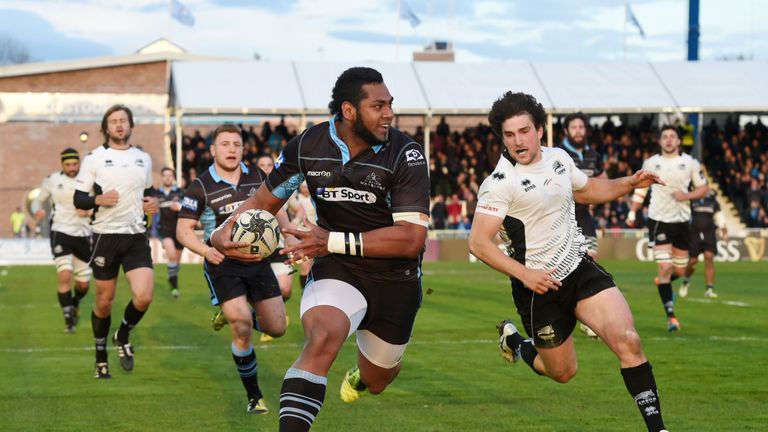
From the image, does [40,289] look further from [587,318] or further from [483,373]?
[587,318]

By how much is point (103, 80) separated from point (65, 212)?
132ft

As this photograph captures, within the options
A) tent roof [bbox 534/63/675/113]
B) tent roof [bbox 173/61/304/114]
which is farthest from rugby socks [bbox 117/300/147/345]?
tent roof [bbox 534/63/675/113]

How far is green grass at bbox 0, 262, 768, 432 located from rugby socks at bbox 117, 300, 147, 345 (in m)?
0.39

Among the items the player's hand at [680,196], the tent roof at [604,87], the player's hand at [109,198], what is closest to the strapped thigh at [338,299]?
the player's hand at [109,198]

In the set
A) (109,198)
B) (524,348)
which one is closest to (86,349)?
(109,198)

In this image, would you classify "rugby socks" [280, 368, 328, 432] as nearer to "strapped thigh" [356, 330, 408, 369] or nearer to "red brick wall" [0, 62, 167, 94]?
"strapped thigh" [356, 330, 408, 369]

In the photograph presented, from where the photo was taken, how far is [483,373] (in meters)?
12.5

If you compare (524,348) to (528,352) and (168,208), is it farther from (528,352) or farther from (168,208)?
(168,208)

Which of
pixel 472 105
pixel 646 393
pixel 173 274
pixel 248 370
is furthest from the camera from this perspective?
pixel 472 105

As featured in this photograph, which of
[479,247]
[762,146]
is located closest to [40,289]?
[479,247]

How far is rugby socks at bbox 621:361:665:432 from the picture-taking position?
26.1ft

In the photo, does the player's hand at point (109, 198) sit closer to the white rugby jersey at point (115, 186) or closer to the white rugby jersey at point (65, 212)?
the white rugby jersey at point (115, 186)

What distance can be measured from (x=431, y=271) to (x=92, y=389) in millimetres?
20845

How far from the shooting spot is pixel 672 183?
17.5 meters
